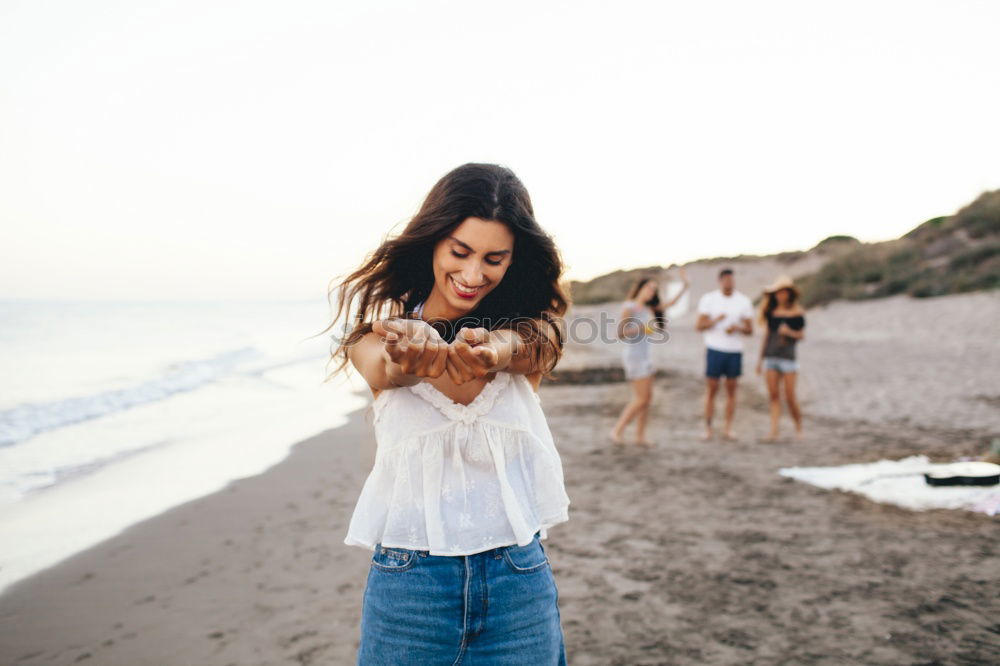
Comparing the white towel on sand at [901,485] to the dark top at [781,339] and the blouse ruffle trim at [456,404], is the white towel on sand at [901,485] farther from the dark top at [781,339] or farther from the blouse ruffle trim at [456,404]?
the blouse ruffle trim at [456,404]

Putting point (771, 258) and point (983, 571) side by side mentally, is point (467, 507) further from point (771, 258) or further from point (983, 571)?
point (771, 258)

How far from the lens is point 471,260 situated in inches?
69.2

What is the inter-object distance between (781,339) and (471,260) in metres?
7.08

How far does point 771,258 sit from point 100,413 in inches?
1956

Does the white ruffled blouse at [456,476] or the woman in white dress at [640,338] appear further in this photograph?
the woman in white dress at [640,338]

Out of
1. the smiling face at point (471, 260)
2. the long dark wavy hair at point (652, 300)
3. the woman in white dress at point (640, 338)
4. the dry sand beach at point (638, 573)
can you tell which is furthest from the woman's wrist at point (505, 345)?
the long dark wavy hair at point (652, 300)

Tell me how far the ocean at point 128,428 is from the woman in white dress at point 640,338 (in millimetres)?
3375

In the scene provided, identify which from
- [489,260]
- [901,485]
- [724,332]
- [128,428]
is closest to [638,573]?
[901,485]

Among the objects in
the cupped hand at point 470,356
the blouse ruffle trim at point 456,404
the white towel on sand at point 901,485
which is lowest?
the white towel on sand at point 901,485

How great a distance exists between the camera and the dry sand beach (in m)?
3.60

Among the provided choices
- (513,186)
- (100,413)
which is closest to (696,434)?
(513,186)

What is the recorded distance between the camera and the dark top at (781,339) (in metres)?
7.97

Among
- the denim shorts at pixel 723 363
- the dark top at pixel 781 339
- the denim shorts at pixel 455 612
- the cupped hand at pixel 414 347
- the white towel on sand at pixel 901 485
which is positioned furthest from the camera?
the denim shorts at pixel 723 363

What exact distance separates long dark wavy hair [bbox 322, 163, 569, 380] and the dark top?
261 inches
